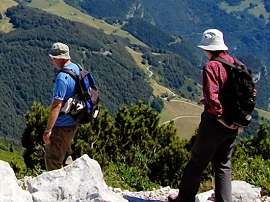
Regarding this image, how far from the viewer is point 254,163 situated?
376 inches

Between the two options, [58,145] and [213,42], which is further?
[58,145]

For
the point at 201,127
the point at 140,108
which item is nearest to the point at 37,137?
the point at 140,108

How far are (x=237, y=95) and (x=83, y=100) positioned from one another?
2513mm

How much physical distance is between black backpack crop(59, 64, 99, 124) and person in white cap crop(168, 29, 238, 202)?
6.29 ft

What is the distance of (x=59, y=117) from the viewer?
7598 mm

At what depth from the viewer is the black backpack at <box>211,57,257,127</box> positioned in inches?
237

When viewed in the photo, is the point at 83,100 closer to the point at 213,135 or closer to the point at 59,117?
the point at 59,117

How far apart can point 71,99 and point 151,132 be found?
793 centimetres

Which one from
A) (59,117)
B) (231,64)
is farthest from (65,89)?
(231,64)

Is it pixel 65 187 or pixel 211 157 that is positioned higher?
pixel 211 157

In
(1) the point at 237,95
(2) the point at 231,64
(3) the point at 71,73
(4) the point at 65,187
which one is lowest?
(4) the point at 65,187

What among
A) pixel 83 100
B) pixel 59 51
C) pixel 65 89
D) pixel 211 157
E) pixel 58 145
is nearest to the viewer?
pixel 211 157

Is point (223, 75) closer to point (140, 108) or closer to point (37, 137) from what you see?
point (37, 137)

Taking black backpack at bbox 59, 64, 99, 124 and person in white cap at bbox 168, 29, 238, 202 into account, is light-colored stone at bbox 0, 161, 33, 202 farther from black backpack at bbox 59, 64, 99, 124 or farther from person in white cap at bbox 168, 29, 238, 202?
person in white cap at bbox 168, 29, 238, 202
